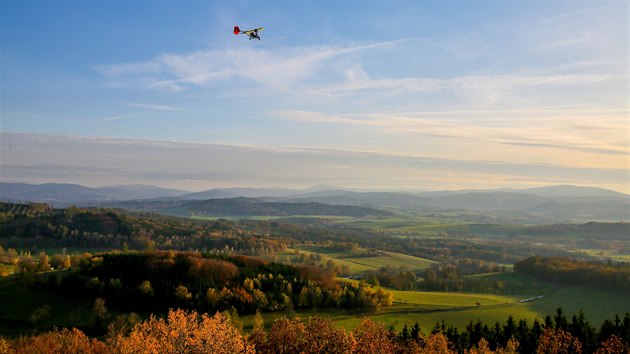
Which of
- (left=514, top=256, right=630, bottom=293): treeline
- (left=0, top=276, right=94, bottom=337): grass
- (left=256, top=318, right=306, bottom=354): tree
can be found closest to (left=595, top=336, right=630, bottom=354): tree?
(left=256, top=318, right=306, bottom=354): tree

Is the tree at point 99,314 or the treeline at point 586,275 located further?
the treeline at point 586,275

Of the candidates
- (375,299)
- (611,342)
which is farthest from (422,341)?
(375,299)

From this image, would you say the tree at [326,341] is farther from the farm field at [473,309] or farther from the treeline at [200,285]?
the treeline at [200,285]

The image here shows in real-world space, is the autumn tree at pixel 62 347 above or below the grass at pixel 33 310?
above

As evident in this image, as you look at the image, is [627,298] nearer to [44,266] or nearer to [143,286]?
[143,286]

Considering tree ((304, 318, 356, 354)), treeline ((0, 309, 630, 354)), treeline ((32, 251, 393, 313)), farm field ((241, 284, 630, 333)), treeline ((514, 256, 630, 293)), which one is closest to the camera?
treeline ((0, 309, 630, 354))

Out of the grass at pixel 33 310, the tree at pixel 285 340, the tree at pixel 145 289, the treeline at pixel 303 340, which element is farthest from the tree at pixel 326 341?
the tree at pixel 145 289

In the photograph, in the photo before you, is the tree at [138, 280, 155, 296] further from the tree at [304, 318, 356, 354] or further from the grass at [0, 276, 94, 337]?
the tree at [304, 318, 356, 354]

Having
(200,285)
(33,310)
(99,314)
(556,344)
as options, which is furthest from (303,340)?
(33,310)
